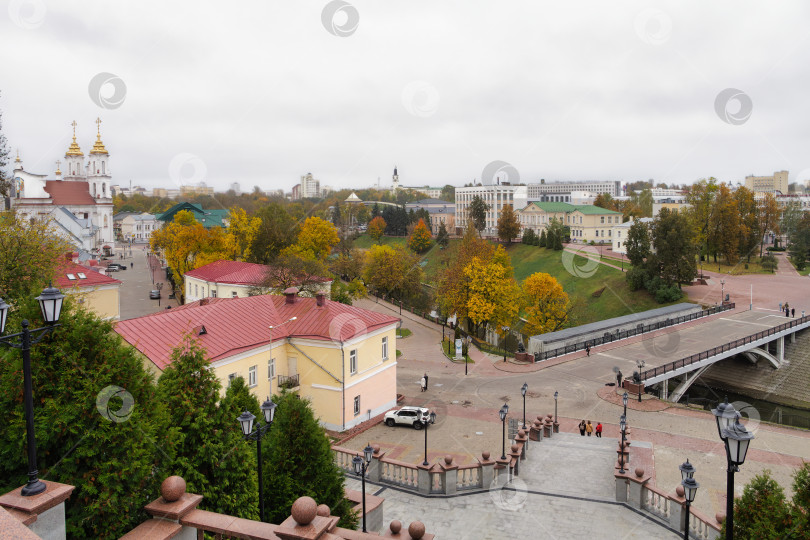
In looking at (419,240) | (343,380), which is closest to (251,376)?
(343,380)

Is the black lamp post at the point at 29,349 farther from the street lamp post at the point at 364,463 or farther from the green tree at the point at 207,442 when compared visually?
the street lamp post at the point at 364,463

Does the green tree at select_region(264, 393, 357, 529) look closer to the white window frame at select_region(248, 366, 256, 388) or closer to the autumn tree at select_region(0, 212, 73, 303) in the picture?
the white window frame at select_region(248, 366, 256, 388)

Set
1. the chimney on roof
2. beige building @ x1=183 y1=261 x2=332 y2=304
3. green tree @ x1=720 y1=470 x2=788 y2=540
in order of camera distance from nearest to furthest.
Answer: green tree @ x1=720 y1=470 x2=788 y2=540 < the chimney on roof < beige building @ x1=183 y1=261 x2=332 y2=304

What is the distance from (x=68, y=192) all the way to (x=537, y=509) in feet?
271

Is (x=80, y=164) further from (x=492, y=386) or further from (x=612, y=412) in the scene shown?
(x=612, y=412)

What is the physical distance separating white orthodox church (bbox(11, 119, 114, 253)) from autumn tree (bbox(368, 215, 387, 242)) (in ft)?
144

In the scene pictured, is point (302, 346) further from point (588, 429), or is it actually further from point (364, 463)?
point (588, 429)

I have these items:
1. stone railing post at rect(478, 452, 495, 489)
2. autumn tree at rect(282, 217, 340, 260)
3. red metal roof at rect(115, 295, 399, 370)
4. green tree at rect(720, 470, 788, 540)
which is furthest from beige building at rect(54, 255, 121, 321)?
green tree at rect(720, 470, 788, 540)

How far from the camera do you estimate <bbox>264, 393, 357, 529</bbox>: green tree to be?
9594mm

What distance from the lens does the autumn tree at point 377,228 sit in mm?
102875

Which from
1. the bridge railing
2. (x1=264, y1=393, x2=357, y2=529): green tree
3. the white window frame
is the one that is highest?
(x1=264, y1=393, x2=357, y2=529): green tree

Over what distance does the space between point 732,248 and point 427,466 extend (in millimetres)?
58908

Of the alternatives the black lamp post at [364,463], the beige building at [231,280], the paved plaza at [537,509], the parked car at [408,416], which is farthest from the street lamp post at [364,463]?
the beige building at [231,280]

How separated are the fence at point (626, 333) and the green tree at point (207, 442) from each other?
26808 mm
